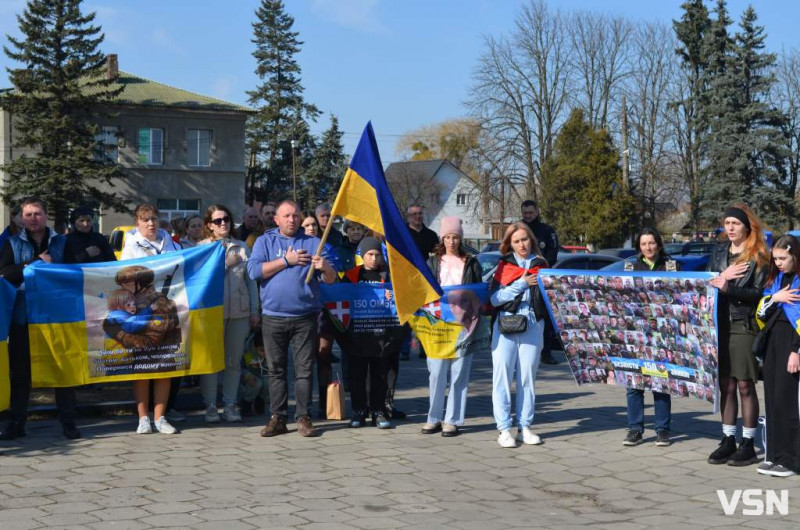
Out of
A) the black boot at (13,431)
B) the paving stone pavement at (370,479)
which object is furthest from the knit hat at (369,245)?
the black boot at (13,431)

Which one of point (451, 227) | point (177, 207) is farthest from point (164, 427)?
point (177, 207)

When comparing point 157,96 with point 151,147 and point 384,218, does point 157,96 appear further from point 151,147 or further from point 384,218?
point 384,218

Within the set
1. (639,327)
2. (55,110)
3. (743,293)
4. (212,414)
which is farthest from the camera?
(55,110)

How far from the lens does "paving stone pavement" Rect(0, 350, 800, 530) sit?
6.23 meters

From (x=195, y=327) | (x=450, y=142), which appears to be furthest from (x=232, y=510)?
(x=450, y=142)

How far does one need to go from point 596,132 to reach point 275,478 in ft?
170

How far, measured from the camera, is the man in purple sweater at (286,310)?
28.9 feet

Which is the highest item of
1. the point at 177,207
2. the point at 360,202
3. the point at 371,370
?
the point at 177,207

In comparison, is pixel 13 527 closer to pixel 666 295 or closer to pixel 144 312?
pixel 144 312

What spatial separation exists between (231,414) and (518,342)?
9.50 feet

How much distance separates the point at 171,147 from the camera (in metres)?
54.9

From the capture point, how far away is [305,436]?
889 cm

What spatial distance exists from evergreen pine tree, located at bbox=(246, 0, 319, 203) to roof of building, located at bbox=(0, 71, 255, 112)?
48.7 ft

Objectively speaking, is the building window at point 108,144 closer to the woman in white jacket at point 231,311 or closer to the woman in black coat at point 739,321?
the woman in white jacket at point 231,311
